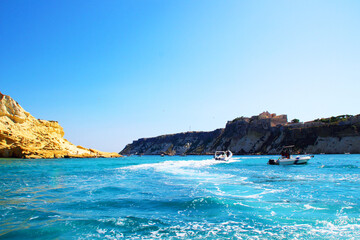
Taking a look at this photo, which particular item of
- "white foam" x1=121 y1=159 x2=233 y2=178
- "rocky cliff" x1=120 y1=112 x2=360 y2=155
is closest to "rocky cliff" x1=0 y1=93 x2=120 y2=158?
"white foam" x1=121 y1=159 x2=233 y2=178

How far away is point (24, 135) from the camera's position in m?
63.0

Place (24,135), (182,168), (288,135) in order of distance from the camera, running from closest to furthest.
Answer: (182,168) → (24,135) → (288,135)

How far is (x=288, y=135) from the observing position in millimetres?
111250

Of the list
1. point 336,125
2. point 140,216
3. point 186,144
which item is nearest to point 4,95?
point 140,216

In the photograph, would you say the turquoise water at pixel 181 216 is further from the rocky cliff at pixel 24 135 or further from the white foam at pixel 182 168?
the rocky cliff at pixel 24 135

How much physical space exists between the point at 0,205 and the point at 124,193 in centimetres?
560

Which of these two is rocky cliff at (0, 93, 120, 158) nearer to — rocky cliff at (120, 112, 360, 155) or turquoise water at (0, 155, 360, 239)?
turquoise water at (0, 155, 360, 239)

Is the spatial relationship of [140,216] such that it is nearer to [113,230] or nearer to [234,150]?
[113,230]

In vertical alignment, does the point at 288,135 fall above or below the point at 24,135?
above

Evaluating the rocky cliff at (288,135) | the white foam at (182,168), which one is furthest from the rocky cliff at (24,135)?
the rocky cliff at (288,135)

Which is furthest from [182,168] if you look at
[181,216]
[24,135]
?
[24,135]

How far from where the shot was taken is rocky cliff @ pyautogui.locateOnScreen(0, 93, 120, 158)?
196 ft

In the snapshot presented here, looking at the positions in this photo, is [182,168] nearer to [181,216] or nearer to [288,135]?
[181,216]

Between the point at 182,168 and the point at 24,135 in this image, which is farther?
the point at 24,135
